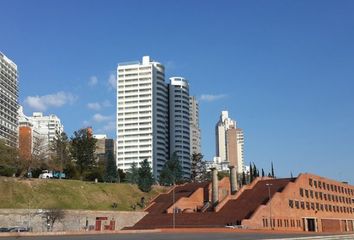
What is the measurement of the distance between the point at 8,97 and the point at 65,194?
290 ft

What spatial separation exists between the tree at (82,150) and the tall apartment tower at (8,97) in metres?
44.8

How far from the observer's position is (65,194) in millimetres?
93438

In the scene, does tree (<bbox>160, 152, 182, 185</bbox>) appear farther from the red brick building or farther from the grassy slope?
the grassy slope

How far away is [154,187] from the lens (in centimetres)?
11625

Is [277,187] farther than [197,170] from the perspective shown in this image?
No

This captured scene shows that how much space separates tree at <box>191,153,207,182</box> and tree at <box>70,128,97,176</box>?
37.7 m

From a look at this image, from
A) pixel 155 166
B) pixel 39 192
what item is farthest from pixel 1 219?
pixel 155 166

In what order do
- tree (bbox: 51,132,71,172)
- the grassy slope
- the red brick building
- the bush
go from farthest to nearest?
tree (bbox: 51,132,71,172)
the bush
the grassy slope
the red brick building

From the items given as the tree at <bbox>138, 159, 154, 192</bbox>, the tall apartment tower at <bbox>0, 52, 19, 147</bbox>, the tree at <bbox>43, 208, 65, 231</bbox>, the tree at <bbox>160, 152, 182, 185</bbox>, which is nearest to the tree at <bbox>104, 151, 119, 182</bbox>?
the tree at <bbox>138, 159, 154, 192</bbox>

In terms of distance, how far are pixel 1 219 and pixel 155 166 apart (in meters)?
127

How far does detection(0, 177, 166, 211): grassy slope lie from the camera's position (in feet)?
280

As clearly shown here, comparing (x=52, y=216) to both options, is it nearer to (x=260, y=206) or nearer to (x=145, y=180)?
(x=260, y=206)

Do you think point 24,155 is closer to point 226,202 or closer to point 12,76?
point 226,202

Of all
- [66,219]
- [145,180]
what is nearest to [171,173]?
[145,180]
